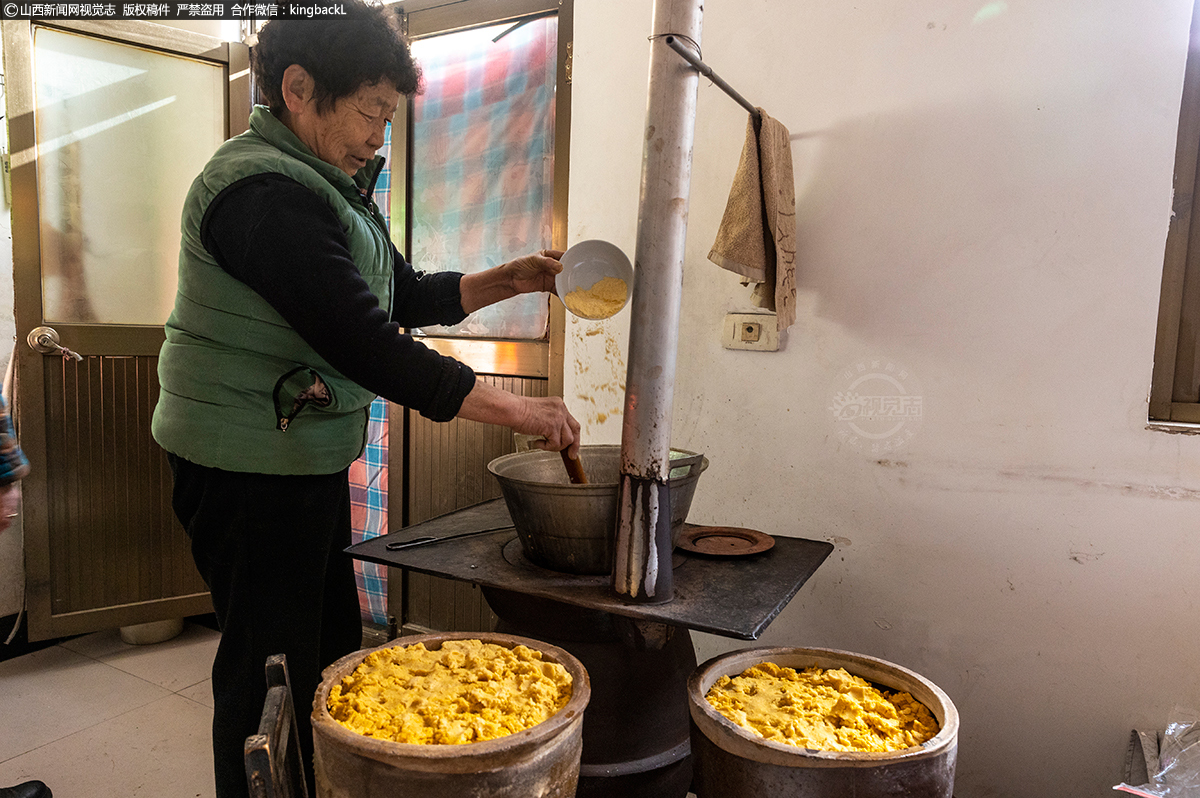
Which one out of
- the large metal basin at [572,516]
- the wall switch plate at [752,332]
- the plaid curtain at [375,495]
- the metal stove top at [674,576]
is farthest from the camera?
the plaid curtain at [375,495]

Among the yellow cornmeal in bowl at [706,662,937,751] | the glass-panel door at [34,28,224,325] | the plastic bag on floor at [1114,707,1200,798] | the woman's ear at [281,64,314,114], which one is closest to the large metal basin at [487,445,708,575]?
the yellow cornmeal in bowl at [706,662,937,751]

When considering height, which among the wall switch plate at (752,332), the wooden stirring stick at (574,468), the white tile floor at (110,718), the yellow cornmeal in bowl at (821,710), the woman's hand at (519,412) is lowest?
the white tile floor at (110,718)

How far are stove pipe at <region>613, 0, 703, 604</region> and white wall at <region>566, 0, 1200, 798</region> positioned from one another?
0.75 meters

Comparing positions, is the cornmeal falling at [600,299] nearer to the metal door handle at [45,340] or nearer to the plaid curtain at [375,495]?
the plaid curtain at [375,495]

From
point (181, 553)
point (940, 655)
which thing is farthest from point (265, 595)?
point (181, 553)

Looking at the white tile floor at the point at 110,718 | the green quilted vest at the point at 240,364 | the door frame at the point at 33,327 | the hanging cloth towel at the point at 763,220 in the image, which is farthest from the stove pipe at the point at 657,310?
the door frame at the point at 33,327

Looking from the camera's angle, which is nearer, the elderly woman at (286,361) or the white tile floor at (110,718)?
the elderly woman at (286,361)

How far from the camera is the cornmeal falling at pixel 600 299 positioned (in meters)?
1.58

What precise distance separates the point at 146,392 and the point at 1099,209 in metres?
3.03

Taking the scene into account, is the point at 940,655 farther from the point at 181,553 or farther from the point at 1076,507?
the point at 181,553

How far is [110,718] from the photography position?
2.34 m

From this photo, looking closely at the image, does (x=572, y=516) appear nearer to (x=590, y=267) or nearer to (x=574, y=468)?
(x=574, y=468)

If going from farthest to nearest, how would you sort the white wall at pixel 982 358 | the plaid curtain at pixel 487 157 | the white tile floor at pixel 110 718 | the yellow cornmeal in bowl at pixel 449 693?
the plaid curtain at pixel 487 157 → the white tile floor at pixel 110 718 → the white wall at pixel 982 358 → the yellow cornmeal in bowl at pixel 449 693

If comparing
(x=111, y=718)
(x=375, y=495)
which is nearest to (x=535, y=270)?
(x=375, y=495)
